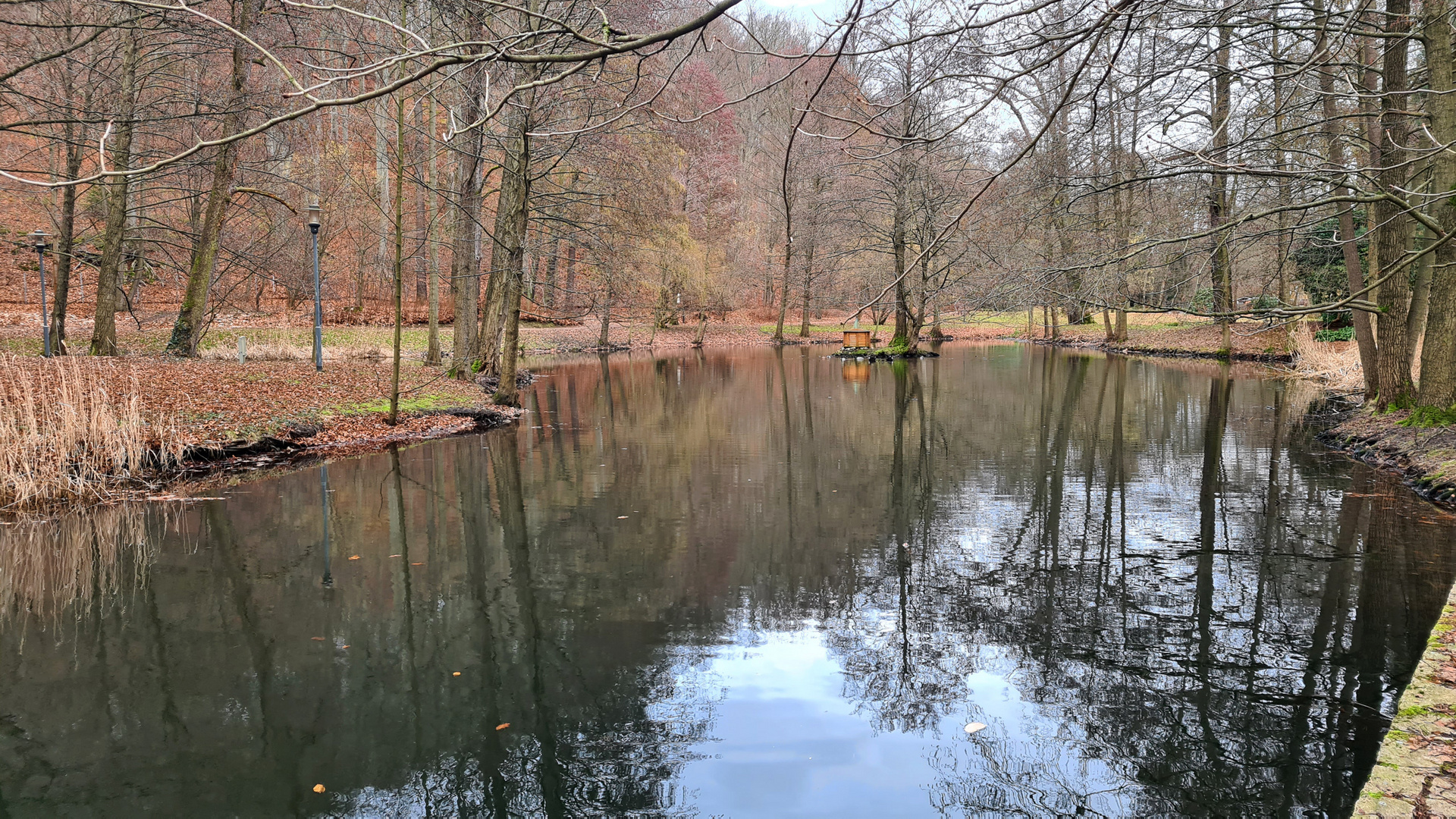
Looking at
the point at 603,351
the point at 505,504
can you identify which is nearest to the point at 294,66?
the point at 505,504

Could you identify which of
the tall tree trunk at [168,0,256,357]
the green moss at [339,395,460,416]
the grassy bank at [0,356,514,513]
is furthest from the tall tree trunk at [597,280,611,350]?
the green moss at [339,395,460,416]

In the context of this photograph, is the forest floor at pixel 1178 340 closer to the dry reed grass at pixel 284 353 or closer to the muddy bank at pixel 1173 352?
the muddy bank at pixel 1173 352

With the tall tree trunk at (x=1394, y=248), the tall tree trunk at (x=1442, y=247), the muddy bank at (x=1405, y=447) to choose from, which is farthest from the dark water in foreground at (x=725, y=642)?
the tall tree trunk at (x=1394, y=248)

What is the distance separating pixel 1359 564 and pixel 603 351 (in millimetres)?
29338

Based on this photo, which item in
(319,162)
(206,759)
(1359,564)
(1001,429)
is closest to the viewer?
(206,759)

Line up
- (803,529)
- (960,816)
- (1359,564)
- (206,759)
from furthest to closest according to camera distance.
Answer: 1. (803,529)
2. (1359,564)
3. (206,759)
4. (960,816)

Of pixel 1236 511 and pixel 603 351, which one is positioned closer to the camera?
pixel 1236 511

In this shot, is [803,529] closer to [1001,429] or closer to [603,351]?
[1001,429]

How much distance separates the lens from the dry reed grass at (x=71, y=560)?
19.7 ft

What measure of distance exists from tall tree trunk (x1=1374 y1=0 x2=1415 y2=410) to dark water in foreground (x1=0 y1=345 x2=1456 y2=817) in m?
2.17

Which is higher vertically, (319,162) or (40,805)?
(319,162)

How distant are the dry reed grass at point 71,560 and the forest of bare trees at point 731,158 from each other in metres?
2.88

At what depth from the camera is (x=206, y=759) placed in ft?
13.2

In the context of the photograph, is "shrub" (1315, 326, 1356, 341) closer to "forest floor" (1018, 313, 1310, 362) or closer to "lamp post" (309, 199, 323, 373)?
"forest floor" (1018, 313, 1310, 362)
